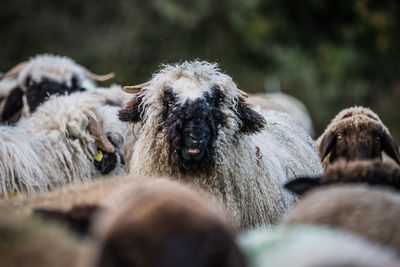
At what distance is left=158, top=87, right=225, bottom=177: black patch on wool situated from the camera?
16.4 feet

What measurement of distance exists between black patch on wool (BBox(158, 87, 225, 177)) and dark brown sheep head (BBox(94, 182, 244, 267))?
7.54ft

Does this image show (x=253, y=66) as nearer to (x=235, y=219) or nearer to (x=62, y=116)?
(x=62, y=116)

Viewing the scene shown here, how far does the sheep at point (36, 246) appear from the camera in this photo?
287 centimetres

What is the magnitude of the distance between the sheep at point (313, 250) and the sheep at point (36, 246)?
33.5 inches

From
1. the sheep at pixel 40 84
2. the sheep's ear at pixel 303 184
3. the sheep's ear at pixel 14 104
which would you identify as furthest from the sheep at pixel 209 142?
the sheep's ear at pixel 14 104

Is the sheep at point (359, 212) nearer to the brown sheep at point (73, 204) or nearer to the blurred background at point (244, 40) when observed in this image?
the brown sheep at point (73, 204)

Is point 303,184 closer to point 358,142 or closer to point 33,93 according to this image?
point 358,142

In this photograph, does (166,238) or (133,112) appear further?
(133,112)

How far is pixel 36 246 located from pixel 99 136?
156 inches

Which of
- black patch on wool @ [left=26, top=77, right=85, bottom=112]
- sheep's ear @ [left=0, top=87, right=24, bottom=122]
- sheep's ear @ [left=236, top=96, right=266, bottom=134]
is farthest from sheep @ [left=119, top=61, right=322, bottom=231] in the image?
sheep's ear @ [left=0, top=87, right=24, bottom=122]

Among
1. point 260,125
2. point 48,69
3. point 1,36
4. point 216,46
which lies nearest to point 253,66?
point 216,46

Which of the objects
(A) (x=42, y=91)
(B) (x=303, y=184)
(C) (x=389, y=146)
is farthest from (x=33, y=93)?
(B) (x=303, y=184)

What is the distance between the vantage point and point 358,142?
18.4 feet

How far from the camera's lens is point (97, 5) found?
21.6m
